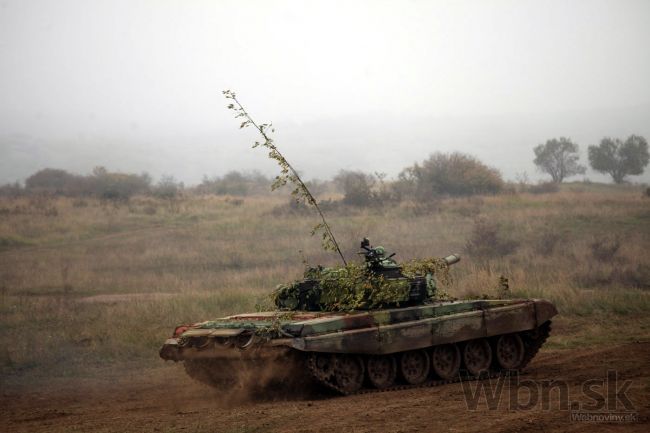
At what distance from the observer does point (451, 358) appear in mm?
12672

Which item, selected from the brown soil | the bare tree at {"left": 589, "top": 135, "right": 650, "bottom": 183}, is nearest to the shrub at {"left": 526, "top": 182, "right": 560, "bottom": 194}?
the bare tree at {"left": 589, "top": 135, "right": 650, "bottom": 183}

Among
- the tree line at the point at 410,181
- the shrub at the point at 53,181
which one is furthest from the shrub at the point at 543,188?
the shrub at the point at 53,181

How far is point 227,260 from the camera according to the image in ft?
90.5

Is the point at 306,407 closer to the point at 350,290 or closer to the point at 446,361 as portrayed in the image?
the point at 350,290

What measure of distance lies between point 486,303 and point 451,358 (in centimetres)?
105

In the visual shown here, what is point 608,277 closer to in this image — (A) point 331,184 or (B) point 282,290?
(B) point 282,290

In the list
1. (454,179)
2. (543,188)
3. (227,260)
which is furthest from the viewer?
(543,188)

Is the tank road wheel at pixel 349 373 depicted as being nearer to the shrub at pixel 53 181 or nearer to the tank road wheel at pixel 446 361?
the tank road wheel at pixel 446 361

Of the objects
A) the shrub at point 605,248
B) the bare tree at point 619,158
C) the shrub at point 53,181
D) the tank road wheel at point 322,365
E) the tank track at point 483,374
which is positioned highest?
the shrub at point 53,181

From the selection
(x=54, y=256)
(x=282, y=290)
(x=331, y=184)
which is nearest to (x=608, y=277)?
(x=282, y=290)

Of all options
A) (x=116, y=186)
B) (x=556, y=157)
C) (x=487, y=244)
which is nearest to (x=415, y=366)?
(x=487, y=244)

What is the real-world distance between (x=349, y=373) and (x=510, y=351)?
3.19 meters

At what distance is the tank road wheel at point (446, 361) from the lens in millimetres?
12438

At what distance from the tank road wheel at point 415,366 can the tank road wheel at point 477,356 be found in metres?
0.76
